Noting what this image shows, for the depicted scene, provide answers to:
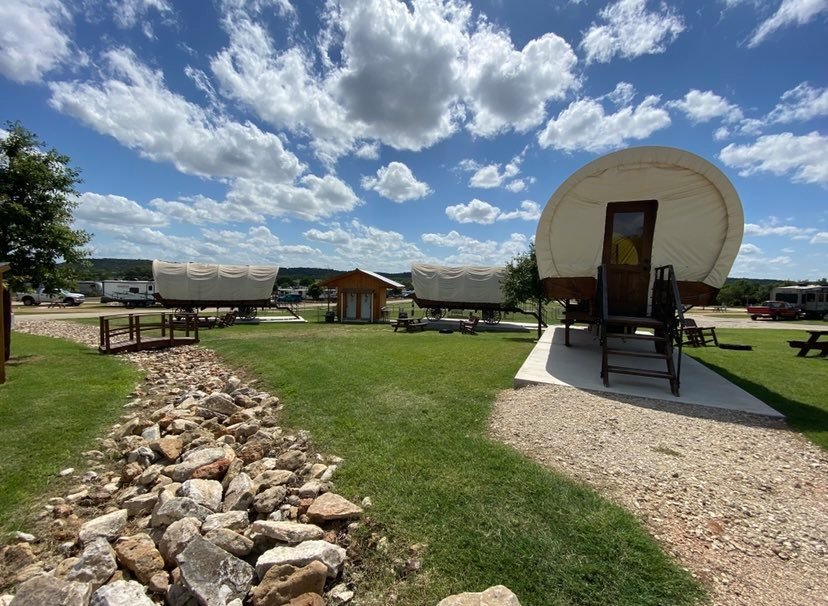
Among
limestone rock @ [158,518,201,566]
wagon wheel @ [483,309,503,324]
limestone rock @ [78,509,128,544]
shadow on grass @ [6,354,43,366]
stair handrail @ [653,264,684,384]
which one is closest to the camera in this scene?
limestone rock @ [158,518,201,566]

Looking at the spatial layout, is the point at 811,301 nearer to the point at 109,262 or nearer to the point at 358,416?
the point at 358,416

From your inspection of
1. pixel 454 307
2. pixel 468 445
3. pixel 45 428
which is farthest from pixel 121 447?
pixel 454 307

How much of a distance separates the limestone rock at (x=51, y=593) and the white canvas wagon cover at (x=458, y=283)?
65.8ft

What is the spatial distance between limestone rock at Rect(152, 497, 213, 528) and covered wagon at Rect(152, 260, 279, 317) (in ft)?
67.8

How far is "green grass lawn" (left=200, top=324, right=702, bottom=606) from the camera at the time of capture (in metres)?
2.38

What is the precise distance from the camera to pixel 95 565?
2906 mm

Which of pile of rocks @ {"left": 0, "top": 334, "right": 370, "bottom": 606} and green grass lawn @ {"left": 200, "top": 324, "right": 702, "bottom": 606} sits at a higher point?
green grass lawn @ {"left": 200, "top": 324, "right": 702, "bottom": 606}

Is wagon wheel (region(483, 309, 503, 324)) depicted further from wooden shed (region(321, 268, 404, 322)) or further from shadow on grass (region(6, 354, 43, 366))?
shadow on grass (region(6, 354, 43, 366))

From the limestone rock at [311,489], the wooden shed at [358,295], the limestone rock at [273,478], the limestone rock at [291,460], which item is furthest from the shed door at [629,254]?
the wooden shed at [358,295]

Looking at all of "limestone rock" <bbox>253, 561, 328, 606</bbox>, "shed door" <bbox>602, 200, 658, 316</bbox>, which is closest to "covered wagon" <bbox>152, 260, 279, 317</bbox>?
"shed door" <bbox>602, 200, 658, 316</bbox>

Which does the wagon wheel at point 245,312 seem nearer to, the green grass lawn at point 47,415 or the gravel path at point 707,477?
the green grass lawn at point 47,415

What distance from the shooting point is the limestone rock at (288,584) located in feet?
8.13

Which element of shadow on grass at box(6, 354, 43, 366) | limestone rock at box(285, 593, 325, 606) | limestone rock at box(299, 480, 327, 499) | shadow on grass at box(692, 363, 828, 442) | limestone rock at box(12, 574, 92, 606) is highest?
shadow on grass at box(692, 363, 828, 442)

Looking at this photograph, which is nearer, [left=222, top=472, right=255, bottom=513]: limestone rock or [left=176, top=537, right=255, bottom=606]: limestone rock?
[left=176, top=537, right=255, bottom=606]: limestone rock
